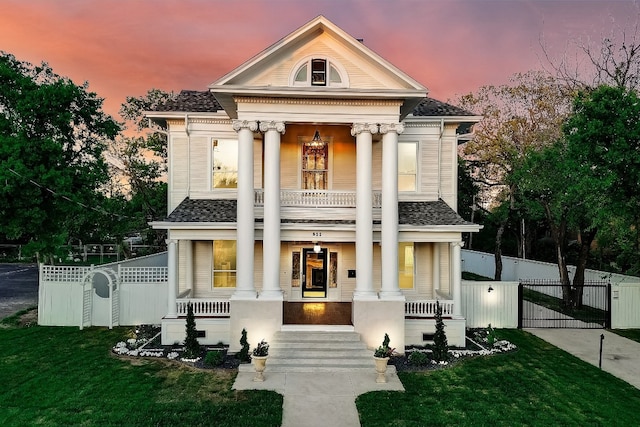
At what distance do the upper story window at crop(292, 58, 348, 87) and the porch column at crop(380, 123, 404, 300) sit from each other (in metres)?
2.17

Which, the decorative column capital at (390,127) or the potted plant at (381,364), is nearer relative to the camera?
the potted plant at (381,364)

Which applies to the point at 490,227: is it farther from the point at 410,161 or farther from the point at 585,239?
the point at 410,161

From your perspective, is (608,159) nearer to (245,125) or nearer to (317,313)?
(317,313)

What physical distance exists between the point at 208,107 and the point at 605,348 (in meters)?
16.5

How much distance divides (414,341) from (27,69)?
18801 mm

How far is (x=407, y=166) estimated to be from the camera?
15914mm

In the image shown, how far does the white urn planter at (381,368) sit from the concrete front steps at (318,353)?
717 mm

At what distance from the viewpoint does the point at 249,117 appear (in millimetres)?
12789

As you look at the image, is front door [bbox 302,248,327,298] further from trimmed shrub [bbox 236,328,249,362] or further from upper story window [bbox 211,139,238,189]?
trimmed shrub [bbox 236,328,249,362]

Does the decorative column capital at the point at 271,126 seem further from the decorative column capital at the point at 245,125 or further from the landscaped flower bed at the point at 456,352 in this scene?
the landscaped flower bed at the point at 456,352

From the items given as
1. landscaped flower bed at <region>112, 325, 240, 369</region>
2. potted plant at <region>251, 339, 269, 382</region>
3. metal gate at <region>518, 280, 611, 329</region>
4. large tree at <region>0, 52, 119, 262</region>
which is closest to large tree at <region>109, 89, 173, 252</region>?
large tree at <region>0, 52, 119, 262</region>

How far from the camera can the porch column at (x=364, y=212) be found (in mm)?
12867

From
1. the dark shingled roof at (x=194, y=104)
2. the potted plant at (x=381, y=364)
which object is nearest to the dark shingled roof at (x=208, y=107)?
the dark shingled roof at (x=194, y=104)

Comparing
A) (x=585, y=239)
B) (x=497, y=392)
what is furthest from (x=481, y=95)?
(x=497, y=392)
